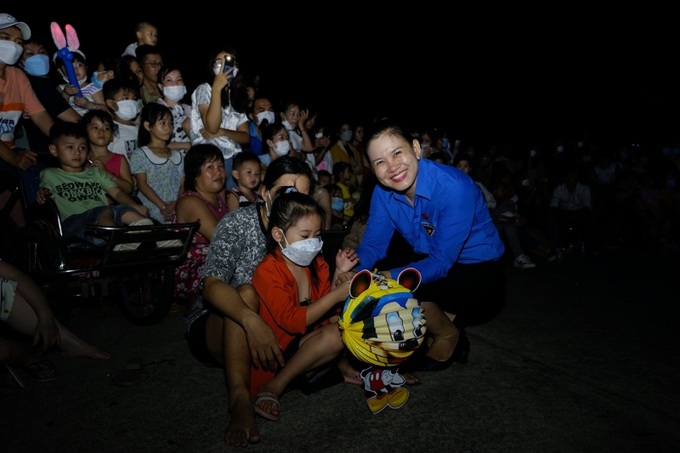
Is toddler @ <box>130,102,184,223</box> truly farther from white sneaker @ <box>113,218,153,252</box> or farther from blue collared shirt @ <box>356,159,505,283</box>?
blue collared shirt @ <box>356,159,505,283</box>

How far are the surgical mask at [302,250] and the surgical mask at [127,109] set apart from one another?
136 inches

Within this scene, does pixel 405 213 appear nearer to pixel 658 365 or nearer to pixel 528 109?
pixel 658 365

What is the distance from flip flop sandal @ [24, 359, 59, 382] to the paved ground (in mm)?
58

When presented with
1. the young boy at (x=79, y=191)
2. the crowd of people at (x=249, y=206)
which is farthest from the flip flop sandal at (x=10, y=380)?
the young boy at (x=79, y=191)

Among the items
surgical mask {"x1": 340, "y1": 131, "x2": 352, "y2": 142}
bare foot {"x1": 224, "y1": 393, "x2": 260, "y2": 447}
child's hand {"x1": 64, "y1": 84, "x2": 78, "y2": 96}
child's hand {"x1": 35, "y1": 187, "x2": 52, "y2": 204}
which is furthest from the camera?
surgical mask {"x1": 340, "y1": 131, "x2": 352, "y2": 142}

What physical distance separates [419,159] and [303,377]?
58.6 inches

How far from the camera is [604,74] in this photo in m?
20.7

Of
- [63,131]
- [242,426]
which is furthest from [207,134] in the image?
[242,426]

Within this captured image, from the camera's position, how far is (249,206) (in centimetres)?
324

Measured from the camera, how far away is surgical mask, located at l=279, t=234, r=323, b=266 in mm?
2783

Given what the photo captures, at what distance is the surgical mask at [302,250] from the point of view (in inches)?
110

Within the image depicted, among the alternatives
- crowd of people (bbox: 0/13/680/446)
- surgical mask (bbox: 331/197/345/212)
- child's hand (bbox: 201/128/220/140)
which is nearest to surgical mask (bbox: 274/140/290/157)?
crowd of people (bbox: 0/13/680/446)

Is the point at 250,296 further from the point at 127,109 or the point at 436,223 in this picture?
the point at 127,109

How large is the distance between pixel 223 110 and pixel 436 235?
3523 mm
